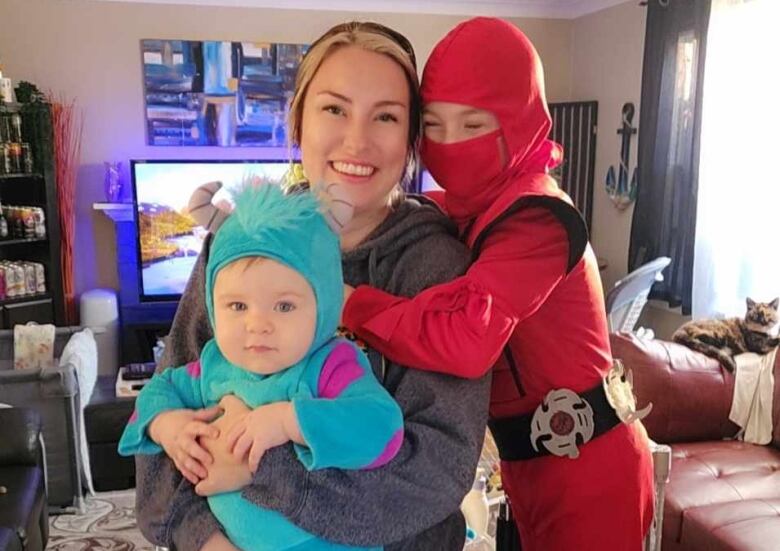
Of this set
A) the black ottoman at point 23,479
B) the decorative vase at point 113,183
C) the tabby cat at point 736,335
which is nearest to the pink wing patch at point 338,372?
the black ottoman at point 23,479

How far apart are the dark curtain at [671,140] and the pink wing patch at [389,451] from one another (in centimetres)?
313

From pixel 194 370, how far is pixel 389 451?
0.95 feet

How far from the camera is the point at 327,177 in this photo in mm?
982

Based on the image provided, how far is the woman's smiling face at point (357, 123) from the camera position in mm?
951

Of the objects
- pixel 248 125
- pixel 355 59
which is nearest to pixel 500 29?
pixel 355 59

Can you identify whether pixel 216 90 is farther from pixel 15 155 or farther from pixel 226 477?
pixel 226 477

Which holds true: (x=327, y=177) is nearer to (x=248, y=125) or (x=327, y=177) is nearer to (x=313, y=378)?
(x=313, y=378)

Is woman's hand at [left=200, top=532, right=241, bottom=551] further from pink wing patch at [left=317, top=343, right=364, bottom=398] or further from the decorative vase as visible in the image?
the decorative vase

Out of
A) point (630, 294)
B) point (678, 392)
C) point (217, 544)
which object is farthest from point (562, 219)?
point (630, 294)

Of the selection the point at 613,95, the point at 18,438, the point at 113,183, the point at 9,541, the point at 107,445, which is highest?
the point at 613,95

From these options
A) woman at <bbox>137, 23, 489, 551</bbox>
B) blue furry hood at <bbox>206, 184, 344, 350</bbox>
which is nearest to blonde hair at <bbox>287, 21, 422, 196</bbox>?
woman at <bbox>137, 23, 489, 551</bbox>

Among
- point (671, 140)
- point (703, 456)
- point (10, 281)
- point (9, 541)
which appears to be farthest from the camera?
point (10, 281)

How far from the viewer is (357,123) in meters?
0.95

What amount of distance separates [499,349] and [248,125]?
12.9 feet
